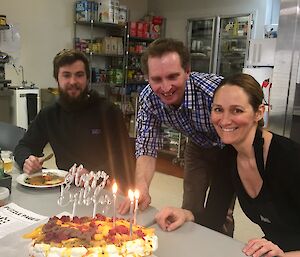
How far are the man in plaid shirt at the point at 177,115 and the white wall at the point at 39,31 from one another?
369cm

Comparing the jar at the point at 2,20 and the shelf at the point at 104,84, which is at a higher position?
the jar at the point at 2,20

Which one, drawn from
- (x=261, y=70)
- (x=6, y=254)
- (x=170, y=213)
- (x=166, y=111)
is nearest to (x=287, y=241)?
(x=170, y=213)

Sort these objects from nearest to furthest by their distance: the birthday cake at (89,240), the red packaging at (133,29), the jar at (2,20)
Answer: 1. the birthday cake at (89,240)
2. the jar at (2,20)
3. the red packaging at (133,29)

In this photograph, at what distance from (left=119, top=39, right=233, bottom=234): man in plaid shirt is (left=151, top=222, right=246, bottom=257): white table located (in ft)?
0.79

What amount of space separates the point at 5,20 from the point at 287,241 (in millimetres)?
4353

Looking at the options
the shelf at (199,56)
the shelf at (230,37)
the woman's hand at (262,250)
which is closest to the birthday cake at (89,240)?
the woman's hand at (262,250)

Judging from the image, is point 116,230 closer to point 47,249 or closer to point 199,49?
point 47,249

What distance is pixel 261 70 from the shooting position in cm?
352

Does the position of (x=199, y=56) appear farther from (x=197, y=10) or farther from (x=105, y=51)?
(x=105, y=51)

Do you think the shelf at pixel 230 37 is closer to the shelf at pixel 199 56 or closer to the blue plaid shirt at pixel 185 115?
the shelf at pixel 199 56

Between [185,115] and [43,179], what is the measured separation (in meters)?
0.79

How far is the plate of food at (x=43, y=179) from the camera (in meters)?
1.54

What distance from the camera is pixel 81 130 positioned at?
2.08m

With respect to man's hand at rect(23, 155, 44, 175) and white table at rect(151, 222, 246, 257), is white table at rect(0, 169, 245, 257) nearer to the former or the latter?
white table at rect(151, 222, 246, 257)
